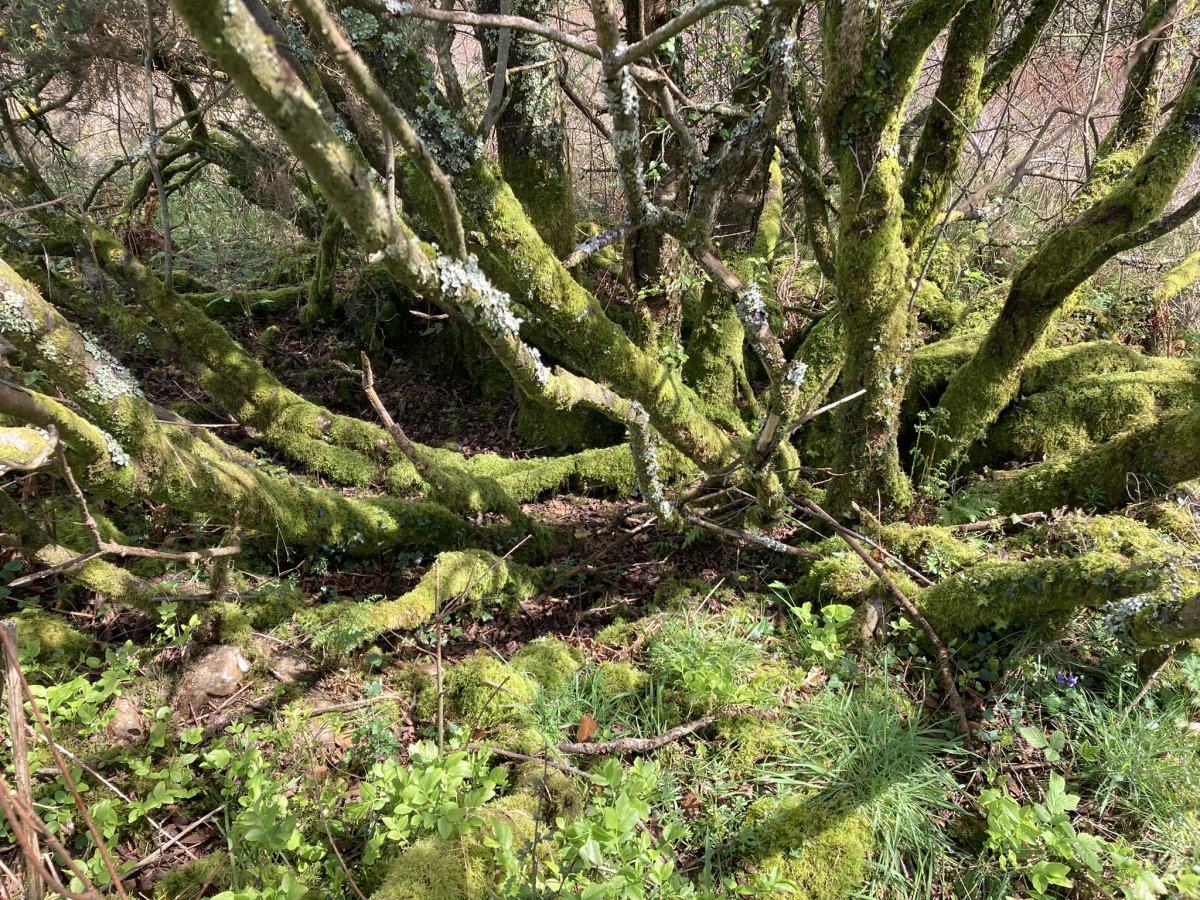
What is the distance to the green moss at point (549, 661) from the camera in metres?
2.78

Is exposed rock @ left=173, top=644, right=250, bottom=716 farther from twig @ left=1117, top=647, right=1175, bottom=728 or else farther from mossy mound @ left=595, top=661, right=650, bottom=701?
twig @ left=1117, top=647, right=1175, bottom=728

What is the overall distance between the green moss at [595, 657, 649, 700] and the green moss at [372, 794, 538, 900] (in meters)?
0.78

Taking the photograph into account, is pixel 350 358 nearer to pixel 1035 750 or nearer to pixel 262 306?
pixel 262 306

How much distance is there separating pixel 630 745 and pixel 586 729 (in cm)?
19

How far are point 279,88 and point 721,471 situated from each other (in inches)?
105

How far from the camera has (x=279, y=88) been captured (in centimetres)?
100

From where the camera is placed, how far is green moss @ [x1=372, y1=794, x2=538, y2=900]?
1771 mm

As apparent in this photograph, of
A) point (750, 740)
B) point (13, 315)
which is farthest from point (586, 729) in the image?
point (13, 315)

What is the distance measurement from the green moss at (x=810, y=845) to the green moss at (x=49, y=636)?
2946mm

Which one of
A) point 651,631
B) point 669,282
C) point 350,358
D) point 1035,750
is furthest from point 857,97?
point 350,358

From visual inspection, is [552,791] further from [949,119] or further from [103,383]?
[949,119]

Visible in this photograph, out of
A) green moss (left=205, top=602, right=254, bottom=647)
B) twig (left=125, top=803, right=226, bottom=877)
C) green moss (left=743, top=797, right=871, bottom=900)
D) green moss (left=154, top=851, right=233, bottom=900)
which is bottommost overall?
green moss (left=743, top=797, right=871, bottom=900)

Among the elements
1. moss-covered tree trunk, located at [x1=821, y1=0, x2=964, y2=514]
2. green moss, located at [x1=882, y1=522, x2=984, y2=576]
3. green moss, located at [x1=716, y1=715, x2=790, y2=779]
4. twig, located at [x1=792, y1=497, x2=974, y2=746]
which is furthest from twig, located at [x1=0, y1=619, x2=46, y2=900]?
green moss, located at [x1=882, y1=522, x2=984, y2=576]

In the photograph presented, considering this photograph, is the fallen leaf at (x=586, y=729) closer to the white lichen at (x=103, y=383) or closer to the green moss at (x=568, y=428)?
the white lichen at (x=103, y=383)
